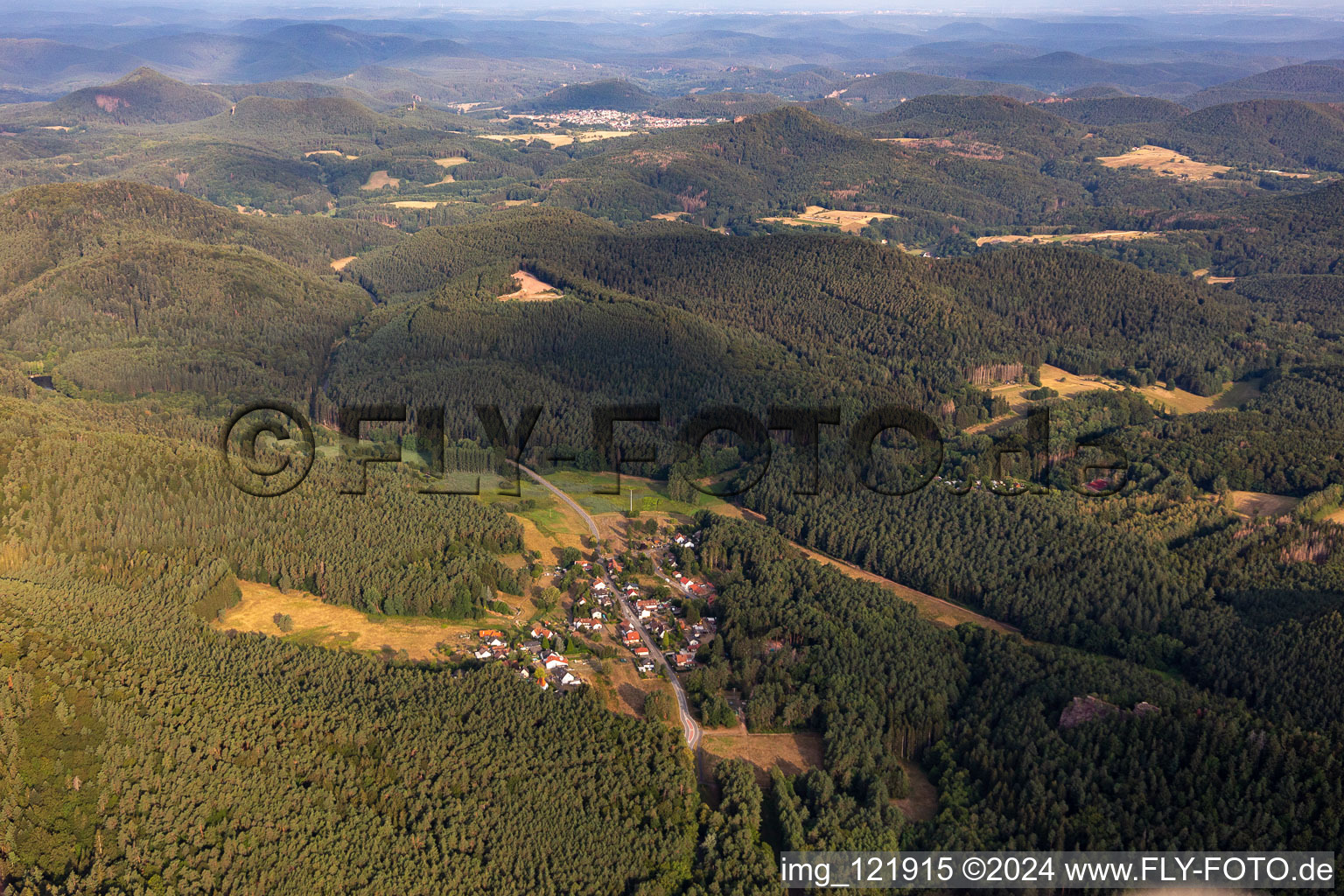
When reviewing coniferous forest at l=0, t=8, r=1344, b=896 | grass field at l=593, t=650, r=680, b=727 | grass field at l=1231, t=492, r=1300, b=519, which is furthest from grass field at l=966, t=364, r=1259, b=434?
grass field at l=593, t=650, r=680, b=727

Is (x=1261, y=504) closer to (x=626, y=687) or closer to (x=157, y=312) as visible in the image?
(x=626, y=687)

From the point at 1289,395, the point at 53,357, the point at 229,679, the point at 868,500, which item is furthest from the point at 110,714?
the point at 1289,395

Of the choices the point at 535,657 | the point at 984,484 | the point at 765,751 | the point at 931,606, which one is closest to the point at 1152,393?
the point at 984,484

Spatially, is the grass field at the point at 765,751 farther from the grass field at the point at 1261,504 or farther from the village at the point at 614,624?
the grass field at the point at 1261,504

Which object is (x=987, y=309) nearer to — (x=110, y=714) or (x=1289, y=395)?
(x=1289, y=395)

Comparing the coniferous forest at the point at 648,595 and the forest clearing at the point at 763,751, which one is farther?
the forest clearing at the point at 763,751

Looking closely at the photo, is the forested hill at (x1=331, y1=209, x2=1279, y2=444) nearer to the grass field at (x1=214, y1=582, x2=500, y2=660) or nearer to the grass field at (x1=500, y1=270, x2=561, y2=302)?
the grass field at (x1=500, y1=270, x2=561, y2=302)

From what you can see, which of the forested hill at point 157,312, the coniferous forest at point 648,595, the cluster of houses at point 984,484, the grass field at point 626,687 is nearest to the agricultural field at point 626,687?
the grass field at point 626,687
